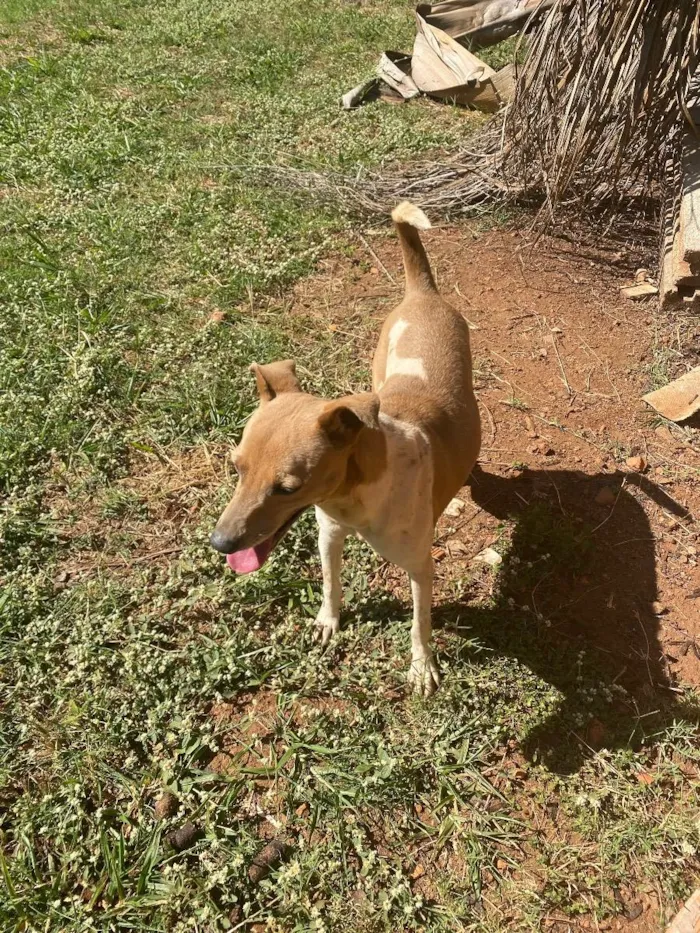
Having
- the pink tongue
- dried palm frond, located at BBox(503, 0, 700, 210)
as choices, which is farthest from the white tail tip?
dried palm frond, located at BBox(503, 0, 700, 210)

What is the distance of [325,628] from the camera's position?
3443 millimetres

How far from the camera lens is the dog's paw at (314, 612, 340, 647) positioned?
3.43 meters

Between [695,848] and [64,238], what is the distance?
624 centimetres

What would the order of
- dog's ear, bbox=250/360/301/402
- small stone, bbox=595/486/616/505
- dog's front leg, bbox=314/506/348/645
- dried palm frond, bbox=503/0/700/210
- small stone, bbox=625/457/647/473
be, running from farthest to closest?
dried palm frond, bbox=503/0/700/210, small stone, bbox=625/457/647/473, small stone, bbox=595/486/616/505, dog's front leg, bbox=314/506/348/645, dog's ear, bbox=250/360/301/402

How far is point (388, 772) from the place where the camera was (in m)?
2.93

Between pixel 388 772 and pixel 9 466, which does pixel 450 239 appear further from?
pixel 388 772

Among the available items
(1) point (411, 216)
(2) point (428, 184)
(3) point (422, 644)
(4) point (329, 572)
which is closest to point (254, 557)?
(4) point (329, 572)

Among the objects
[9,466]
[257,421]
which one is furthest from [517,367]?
[9,466]

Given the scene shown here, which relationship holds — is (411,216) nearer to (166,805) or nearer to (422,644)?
(422,644)

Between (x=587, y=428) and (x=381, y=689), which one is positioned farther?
(x=587, y=428)

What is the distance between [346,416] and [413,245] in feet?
5.36

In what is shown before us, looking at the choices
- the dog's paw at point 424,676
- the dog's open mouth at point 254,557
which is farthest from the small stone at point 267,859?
the dog's open mouth at point 254,557

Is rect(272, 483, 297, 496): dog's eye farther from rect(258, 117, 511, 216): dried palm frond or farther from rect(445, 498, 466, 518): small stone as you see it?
rect(258, 117, 511, 216): dried palm frond

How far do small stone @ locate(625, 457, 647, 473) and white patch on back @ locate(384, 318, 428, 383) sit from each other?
5.64 ft
